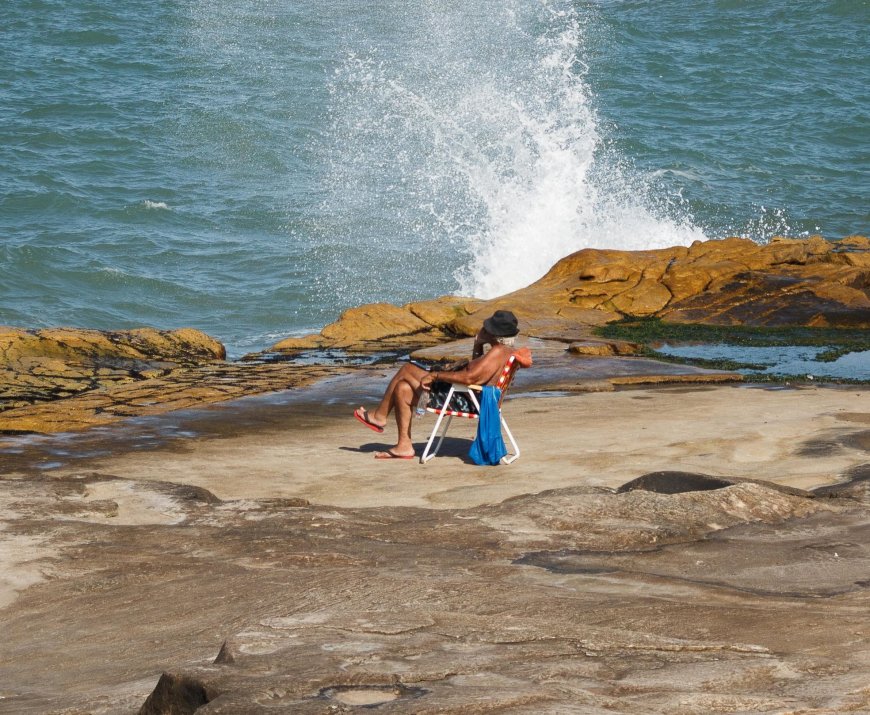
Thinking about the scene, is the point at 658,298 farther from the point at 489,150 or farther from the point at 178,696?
the point at 489,150

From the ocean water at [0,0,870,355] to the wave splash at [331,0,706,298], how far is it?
92 millimetres

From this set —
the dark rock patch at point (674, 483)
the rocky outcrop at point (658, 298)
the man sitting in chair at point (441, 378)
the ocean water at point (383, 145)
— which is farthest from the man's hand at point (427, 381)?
the ocean water at point (383, 145)

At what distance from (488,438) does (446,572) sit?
263 cm

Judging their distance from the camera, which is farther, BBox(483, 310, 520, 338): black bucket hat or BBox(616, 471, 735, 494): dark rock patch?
BBox(483, 310, 520, 338): black bucket hat

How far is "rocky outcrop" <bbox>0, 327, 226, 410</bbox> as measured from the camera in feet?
37.6

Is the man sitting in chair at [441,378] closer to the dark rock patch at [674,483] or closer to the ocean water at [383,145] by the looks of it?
the dark rock patch at [674,483]

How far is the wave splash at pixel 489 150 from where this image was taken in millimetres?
23641

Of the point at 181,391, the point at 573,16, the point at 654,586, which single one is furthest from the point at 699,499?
the point at 573,16

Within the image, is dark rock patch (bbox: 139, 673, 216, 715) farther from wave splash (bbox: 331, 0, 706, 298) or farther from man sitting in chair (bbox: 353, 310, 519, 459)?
wave splash (bbox: 331, 0, 706, 298)

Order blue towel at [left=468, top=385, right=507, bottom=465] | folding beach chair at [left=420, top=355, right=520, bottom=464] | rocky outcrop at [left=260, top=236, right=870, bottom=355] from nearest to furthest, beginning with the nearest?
blue towel at [left=468, top=385, right=507, bottom=465]
folding beach chair at [left=420, top=355, right=520, bottom=464]
rocky outcrop at [left=260, top=236, right=870, bottom=355]

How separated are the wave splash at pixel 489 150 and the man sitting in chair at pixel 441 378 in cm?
1372

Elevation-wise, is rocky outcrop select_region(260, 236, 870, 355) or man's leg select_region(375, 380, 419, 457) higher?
rocky outcrop select_region(260, 236, 870, 355)

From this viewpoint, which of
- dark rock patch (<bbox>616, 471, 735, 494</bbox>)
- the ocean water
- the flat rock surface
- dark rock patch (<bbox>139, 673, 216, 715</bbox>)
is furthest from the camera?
the ocean water

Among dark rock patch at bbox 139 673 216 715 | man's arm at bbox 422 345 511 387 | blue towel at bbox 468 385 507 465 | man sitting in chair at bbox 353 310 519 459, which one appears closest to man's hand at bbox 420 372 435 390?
man sitting in chair at bbox 353 310 519 459
